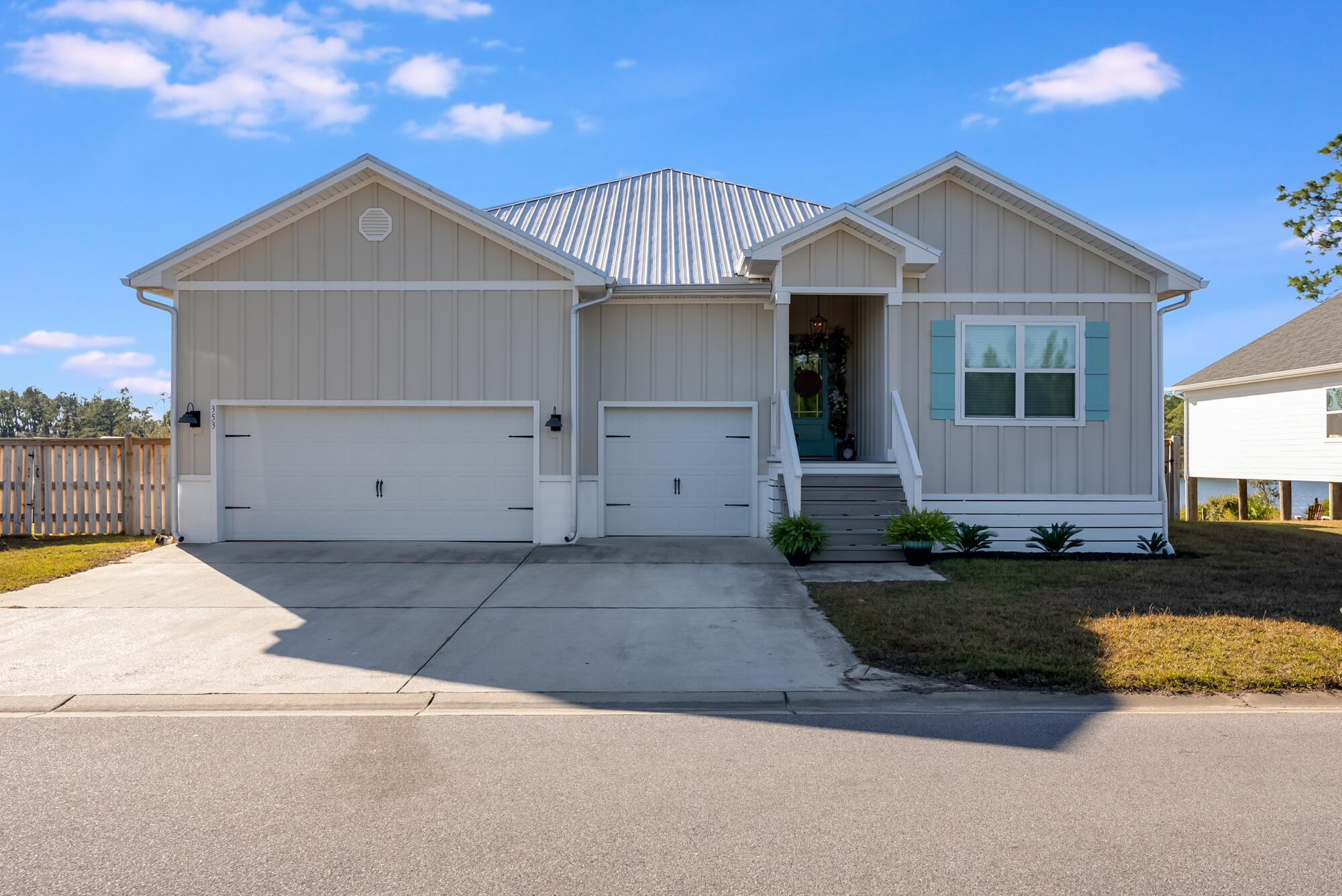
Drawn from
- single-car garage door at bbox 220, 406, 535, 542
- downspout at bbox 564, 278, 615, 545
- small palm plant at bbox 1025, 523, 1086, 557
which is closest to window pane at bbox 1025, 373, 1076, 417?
small palm plant at bbox 1025, 523, 1086, 557

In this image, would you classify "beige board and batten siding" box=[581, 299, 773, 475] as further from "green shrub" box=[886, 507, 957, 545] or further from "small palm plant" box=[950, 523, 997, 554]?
"small palm plant" box=[950, 523, 997, 554]

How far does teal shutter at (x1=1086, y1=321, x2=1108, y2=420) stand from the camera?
11898mm

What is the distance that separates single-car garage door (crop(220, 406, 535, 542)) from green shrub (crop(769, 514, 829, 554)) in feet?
12.5

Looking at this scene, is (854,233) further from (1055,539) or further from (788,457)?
(1055,539)

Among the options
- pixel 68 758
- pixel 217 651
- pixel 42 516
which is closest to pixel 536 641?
pixel 217 651

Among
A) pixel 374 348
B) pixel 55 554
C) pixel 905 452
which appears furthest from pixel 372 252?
pixel 905 452

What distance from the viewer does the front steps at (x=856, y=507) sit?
33.9ft

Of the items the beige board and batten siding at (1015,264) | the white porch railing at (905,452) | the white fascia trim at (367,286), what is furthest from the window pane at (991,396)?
the white fascia trim at (367,286)

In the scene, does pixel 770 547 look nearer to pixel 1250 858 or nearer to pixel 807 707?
pixel 807 707

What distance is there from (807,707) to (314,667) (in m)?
3.43

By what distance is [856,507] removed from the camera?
435 inches

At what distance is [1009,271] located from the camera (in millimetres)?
11992

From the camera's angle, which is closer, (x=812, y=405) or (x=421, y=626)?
(x=421, y=626)

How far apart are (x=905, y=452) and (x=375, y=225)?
7.96 meters
